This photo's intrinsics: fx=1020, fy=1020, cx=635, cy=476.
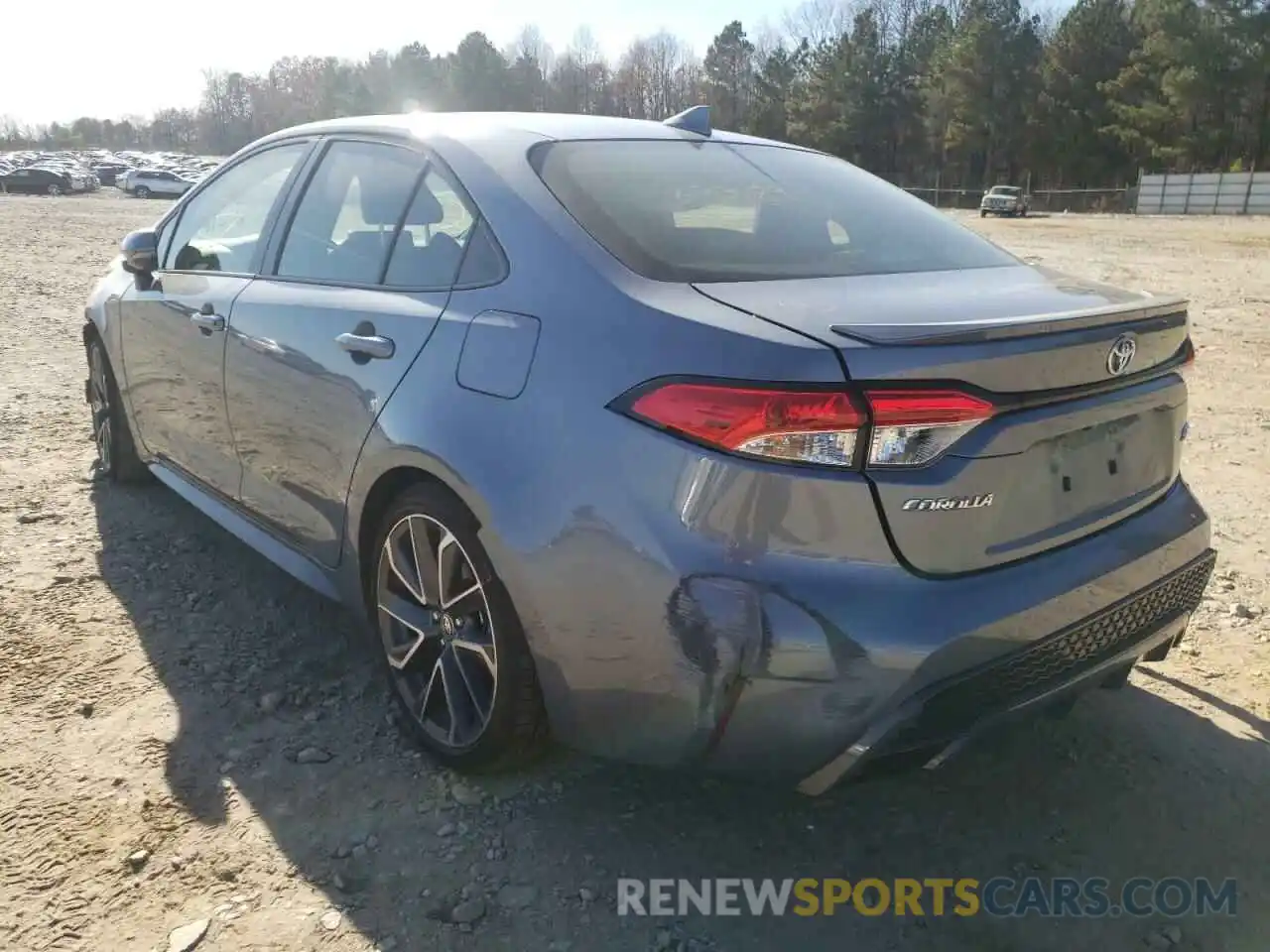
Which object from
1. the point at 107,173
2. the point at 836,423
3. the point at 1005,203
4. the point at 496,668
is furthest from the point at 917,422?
the point at 107,173

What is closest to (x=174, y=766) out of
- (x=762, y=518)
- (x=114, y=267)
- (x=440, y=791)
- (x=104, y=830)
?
(x=104, y=830)

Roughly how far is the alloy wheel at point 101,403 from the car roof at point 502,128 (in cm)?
206

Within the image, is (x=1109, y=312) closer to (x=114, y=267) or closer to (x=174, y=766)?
(x=174, y=766)

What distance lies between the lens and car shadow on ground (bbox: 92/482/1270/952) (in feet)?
7.07

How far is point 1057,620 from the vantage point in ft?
6.68

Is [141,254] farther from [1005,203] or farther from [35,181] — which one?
[35,181]

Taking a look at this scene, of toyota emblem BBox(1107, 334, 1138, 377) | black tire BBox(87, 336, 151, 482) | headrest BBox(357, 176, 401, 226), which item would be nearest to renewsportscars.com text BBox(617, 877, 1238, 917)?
toyota emblem BBox(1107, 334, 1138, 377)

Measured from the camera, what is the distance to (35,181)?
1903 inches

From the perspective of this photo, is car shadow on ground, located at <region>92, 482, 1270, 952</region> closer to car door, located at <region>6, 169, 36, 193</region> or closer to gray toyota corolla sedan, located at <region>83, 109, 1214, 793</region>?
gray toyota corolla sedan, located at <region>83, 109, 1214, 793</region>

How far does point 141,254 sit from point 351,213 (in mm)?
1492

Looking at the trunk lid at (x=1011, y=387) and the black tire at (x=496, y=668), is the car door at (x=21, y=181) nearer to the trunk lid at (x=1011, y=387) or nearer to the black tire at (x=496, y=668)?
the black tire at (x=496, y=668)

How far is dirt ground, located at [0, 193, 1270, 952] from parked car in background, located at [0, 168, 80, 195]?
5325 centimetres

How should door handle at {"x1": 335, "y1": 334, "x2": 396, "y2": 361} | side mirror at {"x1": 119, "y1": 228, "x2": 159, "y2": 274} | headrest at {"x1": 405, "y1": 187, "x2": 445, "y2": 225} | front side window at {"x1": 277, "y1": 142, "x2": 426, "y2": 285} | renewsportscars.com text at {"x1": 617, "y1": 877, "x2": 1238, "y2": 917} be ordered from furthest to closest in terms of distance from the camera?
side mirror at {"x1": 119, "y1": 228, "x2": 159, "y2": 274} → front side window at {"x1": 277, "y1": 142, "x2": 426, "y2": 285} → headrest at {"x1": 405, "y1": 187, "x2": 445, "y2": 225} → door handle at {"x1": 335, "y1": 334, "x2": 396, "y2": 361} → renewsportscars.com text at {"x1": 617, "y1": 877, "x2": 1238, "y2": 917}

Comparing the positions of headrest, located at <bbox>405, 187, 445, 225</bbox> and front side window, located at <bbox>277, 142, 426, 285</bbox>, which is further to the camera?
front side window, located at <bbox>277, 142, 426, 285</bbox>
